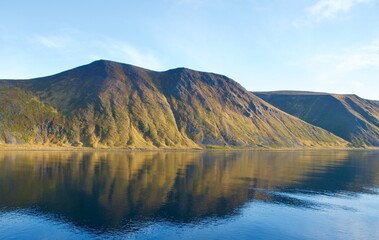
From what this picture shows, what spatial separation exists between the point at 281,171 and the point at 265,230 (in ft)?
326

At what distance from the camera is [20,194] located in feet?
309

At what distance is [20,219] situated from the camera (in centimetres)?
7275

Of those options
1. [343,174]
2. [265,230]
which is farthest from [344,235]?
[343,174]

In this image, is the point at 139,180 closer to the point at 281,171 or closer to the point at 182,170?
the point at 182,170

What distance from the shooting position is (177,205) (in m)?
89.8

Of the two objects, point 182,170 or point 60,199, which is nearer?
point 60,199

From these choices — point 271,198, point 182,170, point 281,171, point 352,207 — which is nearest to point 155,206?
point 271,198

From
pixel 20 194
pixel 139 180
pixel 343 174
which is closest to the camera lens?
pixel 20 194

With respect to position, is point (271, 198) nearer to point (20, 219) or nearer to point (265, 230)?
point (265, 230)

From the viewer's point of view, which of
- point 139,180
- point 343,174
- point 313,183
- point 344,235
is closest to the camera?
point 344,235

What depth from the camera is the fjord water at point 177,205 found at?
229 feet

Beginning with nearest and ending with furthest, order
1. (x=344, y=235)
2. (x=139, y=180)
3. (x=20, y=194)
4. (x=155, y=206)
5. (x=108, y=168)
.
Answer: (x=344, y=235)
(x=155, y=206)
(x=20, y=194)
(x=139, y=180)
(x=108, y=168)

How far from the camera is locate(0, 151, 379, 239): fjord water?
6969 cm

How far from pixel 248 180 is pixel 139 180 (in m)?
42.2
